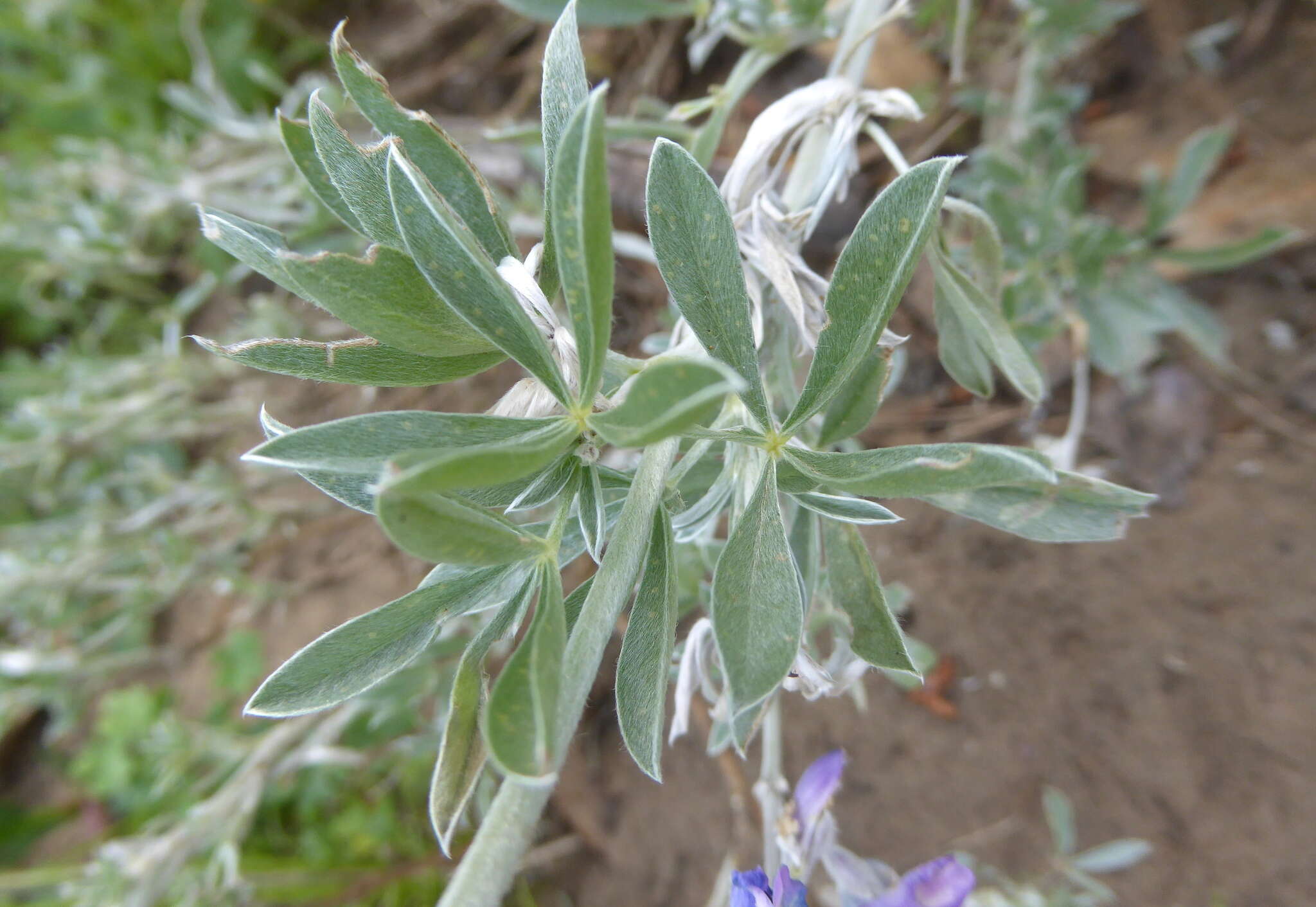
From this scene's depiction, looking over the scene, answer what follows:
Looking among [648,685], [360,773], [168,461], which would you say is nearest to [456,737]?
[648,685]

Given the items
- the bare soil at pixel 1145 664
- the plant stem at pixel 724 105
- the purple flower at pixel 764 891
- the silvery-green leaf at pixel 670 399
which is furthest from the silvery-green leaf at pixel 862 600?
the bare soil at pixel 1145 664

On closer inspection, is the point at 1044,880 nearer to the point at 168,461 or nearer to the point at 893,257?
the point at 893,257

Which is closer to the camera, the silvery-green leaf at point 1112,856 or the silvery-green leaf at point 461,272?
the silvery-green leaf at point 461,272

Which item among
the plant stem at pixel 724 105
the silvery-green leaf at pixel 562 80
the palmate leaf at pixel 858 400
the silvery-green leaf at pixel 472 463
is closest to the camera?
the silvery-green leaf at pixel 472 463

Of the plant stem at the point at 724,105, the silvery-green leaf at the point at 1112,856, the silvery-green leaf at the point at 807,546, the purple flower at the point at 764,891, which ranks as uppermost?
the plant stem at the point at 724,105

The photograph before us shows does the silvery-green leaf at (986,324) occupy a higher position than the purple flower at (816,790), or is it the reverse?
the silvery-green leaf at (986,324)

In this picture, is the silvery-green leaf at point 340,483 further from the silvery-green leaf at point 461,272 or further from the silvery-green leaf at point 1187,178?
the silvery-green leaf at point 1187,178
